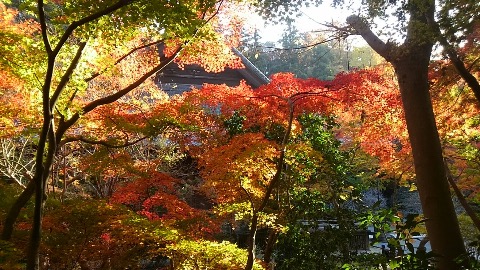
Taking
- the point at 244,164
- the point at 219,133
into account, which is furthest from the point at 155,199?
the point at 244,164

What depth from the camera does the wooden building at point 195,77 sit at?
14.0m

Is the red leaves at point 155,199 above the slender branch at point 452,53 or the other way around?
the other way around

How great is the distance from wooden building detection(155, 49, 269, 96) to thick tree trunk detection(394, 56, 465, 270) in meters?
9.16

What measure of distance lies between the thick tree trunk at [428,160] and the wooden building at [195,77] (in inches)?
361

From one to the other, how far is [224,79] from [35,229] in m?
11.7

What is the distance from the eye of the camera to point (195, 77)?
569 inches

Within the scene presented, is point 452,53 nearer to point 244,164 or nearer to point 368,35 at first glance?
point 368,35

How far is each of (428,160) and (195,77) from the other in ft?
35.7

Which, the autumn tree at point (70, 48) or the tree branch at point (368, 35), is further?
the tree branch at point (368, 35)

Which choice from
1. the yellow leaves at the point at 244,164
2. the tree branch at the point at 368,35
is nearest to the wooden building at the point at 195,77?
the yellow leaves at the point at 244,164

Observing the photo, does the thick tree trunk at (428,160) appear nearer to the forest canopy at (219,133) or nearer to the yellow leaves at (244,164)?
the forest canopy at (219,133)

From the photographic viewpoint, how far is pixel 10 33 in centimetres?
484

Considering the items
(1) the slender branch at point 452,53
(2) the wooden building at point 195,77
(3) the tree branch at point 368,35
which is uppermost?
(2) the wooden building at point 195,77

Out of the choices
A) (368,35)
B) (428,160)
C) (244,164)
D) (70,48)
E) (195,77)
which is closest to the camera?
(428,160)
